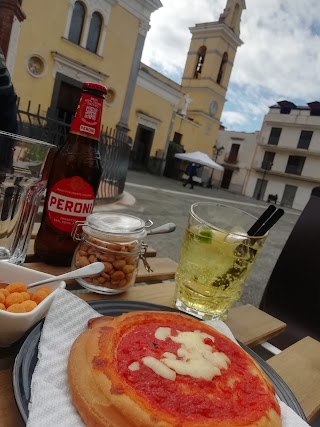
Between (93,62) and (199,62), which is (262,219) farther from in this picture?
(199,62)

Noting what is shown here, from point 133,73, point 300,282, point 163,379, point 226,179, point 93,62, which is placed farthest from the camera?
point 226,179

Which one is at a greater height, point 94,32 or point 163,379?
point 94,32

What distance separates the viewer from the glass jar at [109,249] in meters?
1.02

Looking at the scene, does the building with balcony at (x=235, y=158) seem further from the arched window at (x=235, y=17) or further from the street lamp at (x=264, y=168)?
→ the arched window at (x=235, y=17)

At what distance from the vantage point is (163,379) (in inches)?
25.0

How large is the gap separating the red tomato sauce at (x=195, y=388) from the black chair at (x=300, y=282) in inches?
44.6

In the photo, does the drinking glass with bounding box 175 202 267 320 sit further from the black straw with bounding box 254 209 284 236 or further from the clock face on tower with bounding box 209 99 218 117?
the clock face on tower with bounding box 209 99 218 117

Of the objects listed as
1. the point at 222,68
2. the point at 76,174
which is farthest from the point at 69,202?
the point at 222,68

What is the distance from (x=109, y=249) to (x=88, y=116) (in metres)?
0.41

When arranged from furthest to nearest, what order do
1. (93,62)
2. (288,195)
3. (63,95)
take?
(288,195)
(93,62)
(63,95)

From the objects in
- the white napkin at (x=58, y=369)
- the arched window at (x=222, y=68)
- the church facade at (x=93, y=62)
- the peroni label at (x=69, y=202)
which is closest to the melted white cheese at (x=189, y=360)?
the white napkin at (x=58, y=369)

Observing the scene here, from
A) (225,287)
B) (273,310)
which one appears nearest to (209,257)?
(225,287)

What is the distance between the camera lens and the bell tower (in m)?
25.1

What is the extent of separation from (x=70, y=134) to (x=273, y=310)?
4.53ft
